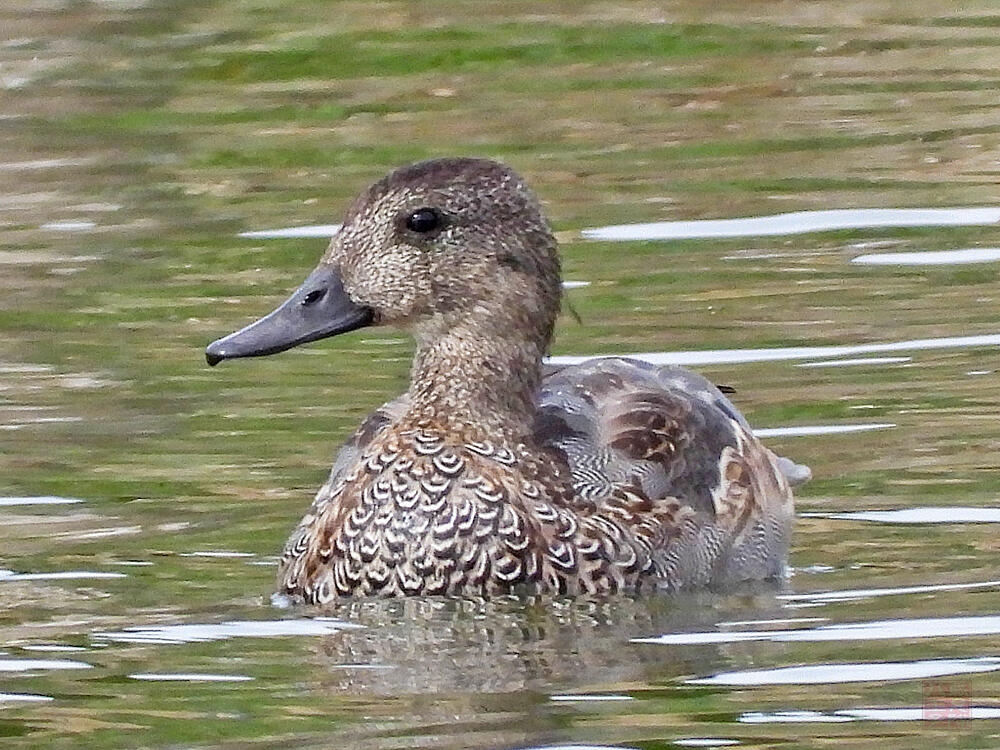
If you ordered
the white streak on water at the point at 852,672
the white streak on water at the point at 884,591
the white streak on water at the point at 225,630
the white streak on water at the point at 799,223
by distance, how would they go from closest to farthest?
the white streak on water at the point at 852,672 < the white streak on water at the point at 225,630 < the white streak on water at the point at 884,591 < the white streak on water at the point at 799,223

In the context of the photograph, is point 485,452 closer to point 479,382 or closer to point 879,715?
point 479,382

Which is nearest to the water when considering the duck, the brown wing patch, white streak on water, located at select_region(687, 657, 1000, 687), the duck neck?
white streak on water, located at select_region(687, 657, 1000, 687)

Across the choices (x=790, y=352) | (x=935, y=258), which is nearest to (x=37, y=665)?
(x=790, y=352)

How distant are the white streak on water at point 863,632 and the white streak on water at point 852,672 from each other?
0.32m

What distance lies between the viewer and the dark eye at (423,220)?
29.7 feet

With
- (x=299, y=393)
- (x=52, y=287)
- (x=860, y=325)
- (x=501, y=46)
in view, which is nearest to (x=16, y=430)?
Answer: (x=299, y=393)

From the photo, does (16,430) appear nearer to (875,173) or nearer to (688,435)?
(688,435)

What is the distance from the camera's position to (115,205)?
46.8 feet

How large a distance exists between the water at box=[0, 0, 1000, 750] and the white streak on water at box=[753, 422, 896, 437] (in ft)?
0.07

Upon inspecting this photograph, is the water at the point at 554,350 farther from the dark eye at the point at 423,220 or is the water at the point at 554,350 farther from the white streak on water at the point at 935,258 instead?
the dark eye at the point at 423,220

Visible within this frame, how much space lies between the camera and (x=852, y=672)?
7535 mm

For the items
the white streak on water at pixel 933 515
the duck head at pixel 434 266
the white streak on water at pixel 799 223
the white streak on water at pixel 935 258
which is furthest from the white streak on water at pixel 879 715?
the white streak on water at pixel 799 223

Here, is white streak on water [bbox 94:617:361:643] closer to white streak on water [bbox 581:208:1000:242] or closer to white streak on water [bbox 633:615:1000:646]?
white streak on water [bbox 633:615:1000:646]

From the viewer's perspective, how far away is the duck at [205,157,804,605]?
8.71 m
